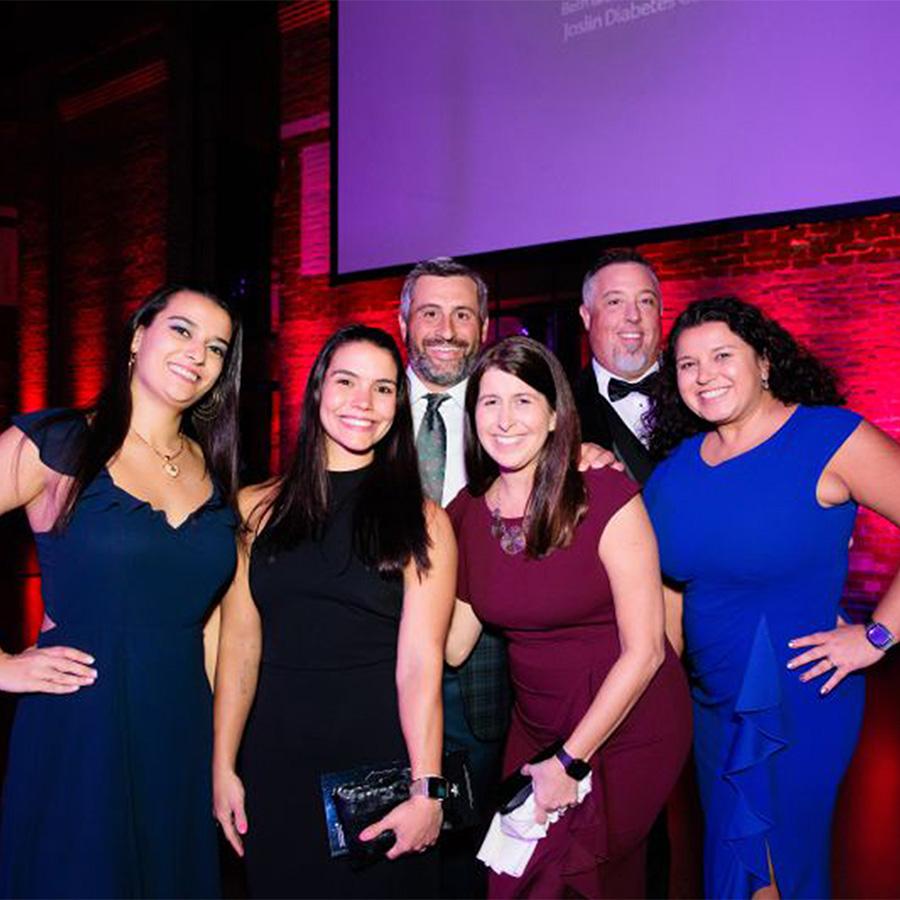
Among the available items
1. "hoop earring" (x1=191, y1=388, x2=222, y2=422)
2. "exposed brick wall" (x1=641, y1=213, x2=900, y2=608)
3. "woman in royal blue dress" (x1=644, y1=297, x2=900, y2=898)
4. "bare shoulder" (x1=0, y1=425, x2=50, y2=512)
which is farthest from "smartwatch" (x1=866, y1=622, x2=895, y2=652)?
"exposed brick wall" (x1=641, y1=213, x2=900, y2=608)

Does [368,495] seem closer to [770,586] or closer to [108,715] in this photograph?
[108,715]

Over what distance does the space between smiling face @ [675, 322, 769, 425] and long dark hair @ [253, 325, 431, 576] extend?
29.1 inches

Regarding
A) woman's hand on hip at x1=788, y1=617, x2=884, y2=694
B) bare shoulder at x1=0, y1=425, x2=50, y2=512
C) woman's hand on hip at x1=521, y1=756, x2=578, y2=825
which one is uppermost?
bare shoulder at x1=0, y1=425, x2=50, y2=512

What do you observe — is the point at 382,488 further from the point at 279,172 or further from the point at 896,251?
the point at 279,172

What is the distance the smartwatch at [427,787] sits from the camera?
6.36 feet

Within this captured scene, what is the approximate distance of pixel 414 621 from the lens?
1.95 meters

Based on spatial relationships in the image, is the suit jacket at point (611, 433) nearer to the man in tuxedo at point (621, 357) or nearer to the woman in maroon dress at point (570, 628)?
the man in tuxedo at point (621, 357)

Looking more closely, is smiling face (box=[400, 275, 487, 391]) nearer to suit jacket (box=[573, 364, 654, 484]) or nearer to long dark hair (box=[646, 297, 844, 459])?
suit jacket (box=[573, 364, 654, 484])

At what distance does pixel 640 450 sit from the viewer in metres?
2.80

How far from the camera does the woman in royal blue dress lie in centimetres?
218

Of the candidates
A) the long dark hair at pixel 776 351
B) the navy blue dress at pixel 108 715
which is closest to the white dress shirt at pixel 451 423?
the long dark hair at pixel 776 351

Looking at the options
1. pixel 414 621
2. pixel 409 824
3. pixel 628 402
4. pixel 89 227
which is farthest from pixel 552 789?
pixel 89 227

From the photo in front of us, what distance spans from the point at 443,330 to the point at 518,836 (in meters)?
1.46

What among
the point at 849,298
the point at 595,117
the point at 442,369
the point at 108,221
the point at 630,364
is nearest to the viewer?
the point at 442,369
